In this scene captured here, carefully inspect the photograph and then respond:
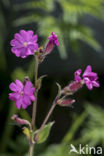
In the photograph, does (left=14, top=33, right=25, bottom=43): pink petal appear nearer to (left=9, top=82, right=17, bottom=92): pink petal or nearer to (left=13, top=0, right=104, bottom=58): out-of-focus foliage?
(left=9, top=82, right=17, bottom=92): pink petal

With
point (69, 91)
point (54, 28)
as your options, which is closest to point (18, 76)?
point (54, 28)

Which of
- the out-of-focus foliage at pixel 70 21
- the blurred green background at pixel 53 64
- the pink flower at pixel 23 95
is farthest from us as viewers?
the blurred green background at pixel 53 64

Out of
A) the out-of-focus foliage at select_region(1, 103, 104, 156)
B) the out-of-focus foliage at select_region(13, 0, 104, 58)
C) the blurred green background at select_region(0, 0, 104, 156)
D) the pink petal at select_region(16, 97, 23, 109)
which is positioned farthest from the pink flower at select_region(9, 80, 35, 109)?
the blurred green background at select_region(0, 0, 104, 156)

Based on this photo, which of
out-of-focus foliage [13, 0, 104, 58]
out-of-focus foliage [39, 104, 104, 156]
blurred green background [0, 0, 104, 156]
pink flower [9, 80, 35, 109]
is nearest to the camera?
pink flower [9, 80, 35, 109]

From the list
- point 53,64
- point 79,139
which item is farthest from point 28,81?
point 53,64

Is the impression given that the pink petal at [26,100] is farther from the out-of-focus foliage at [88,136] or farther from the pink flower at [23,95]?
the out-of-focus foliage at [88,136]

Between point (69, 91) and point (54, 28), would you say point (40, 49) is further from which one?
point (54, 28)

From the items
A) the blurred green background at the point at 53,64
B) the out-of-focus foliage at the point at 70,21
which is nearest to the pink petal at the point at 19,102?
the out-of-focus foliage at the point at 70,21
